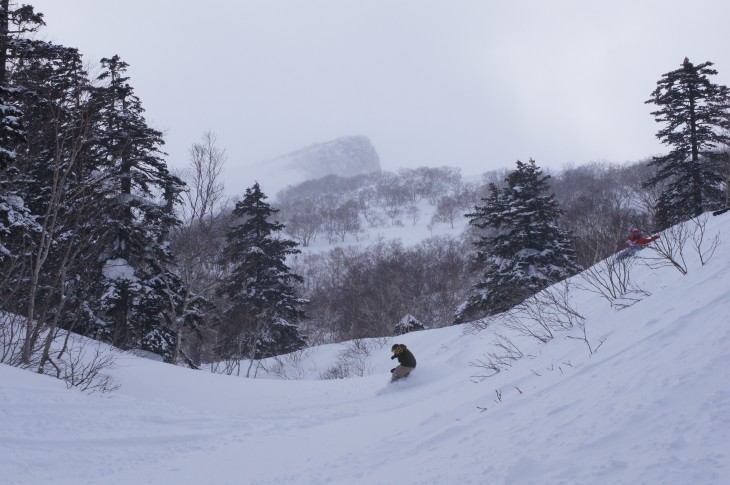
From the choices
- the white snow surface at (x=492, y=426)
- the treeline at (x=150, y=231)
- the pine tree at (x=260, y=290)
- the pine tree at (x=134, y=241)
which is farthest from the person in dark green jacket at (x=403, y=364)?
the pine tree at (x=260, y=290)

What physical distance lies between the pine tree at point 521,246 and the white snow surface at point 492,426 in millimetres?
11418

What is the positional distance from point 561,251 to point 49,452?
20.8m

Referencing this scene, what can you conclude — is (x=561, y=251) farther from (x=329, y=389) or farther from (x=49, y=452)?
(x=49, y=452)

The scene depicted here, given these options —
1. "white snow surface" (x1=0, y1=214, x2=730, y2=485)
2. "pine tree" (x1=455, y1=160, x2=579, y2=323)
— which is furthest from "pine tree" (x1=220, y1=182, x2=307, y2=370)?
"white snow surface" (x1=0, y1=214, x2=730, y2=485)

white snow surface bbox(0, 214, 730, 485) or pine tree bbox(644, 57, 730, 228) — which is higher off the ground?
pine tree bbox(644, 57, 730, 228)

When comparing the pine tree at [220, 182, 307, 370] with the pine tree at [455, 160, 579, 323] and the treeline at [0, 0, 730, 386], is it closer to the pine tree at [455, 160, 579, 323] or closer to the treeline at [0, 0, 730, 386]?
the treeline at [0, 0, 730, 386]

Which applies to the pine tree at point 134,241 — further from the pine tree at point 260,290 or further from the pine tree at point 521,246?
the pine tree at point 521,246

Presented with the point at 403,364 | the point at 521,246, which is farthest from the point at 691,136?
the point at 403,364

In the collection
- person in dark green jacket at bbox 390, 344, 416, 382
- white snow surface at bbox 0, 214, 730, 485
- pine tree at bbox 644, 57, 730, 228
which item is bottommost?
person in dark green jacket at bbox 390, 344, 416, 382

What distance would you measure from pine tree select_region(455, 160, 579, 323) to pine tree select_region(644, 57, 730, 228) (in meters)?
5.13

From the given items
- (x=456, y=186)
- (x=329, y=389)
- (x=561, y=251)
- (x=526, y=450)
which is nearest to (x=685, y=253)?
(x=526, y=450)

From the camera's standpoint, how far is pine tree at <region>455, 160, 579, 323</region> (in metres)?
20.6

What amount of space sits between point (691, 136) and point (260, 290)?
22802 mm

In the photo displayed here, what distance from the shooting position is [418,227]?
97.9 m
